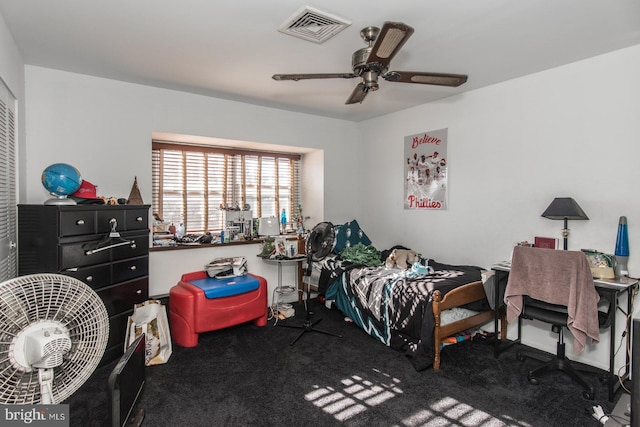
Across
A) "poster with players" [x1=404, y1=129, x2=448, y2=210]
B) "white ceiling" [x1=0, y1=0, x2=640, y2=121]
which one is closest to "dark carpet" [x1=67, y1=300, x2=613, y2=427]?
"poster with players" [x1=404, y1=129, x2=448, y2=210]

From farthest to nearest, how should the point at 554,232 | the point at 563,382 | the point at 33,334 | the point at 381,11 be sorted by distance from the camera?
the point at 554,232
the point at 563,382
the point at 381,11
the point at 33,334

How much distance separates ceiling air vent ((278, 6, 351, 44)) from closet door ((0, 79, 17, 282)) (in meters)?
1.87

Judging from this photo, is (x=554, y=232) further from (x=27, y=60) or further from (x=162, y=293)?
(x=27, y=60)

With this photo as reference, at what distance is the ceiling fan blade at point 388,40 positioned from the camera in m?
1.52

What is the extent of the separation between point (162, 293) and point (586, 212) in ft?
12.9

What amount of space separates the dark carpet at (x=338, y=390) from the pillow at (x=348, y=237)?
139cm

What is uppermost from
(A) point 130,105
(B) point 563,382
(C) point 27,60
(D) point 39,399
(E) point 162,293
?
(C) point 27,60

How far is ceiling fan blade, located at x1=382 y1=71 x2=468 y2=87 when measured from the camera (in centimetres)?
211

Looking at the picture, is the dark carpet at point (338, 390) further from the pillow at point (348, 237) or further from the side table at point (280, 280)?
the pillow at point (348, 237)

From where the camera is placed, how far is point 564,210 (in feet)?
8.68

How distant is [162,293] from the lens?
3510 mm

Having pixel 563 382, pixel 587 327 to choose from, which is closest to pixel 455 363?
pixel 563 382

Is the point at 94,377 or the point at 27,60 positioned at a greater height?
the point at 27,60

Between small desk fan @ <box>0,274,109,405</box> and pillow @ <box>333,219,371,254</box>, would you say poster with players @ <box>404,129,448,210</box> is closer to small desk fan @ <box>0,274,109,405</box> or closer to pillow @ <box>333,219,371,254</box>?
pillow @ <box>333,219,371,254</box>
